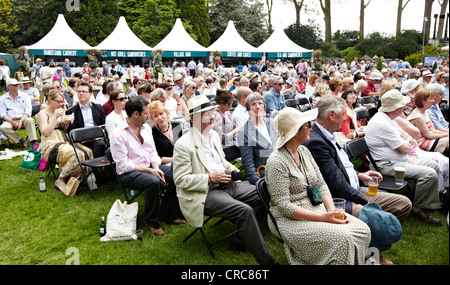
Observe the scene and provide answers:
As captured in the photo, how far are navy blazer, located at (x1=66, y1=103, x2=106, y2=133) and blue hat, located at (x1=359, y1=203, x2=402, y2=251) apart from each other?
475cm

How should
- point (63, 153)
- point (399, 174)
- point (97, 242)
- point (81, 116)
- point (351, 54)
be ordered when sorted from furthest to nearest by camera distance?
point (351, 54) < point (81, 116) < point (63, 153) < point (399, 174) < point (97, 242)

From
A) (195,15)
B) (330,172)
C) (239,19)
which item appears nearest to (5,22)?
(195,15)

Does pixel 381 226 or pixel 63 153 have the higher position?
pixel 63 153

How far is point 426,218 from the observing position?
4.16 meters

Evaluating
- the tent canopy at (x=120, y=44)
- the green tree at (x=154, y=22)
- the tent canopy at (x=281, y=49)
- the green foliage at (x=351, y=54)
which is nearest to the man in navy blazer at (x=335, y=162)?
the tent canopy at (x=120, y=44)

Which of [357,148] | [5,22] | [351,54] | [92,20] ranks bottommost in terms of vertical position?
[357,148]

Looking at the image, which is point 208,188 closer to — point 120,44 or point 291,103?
point 291,103

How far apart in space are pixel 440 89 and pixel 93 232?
19.0 ft

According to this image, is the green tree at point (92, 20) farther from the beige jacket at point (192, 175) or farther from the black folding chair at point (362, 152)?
the beige jacket at point (192, 175)

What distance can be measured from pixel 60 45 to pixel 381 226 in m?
25.8

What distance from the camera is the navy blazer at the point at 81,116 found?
5887 mm

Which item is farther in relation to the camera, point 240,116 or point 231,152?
point 240,116
